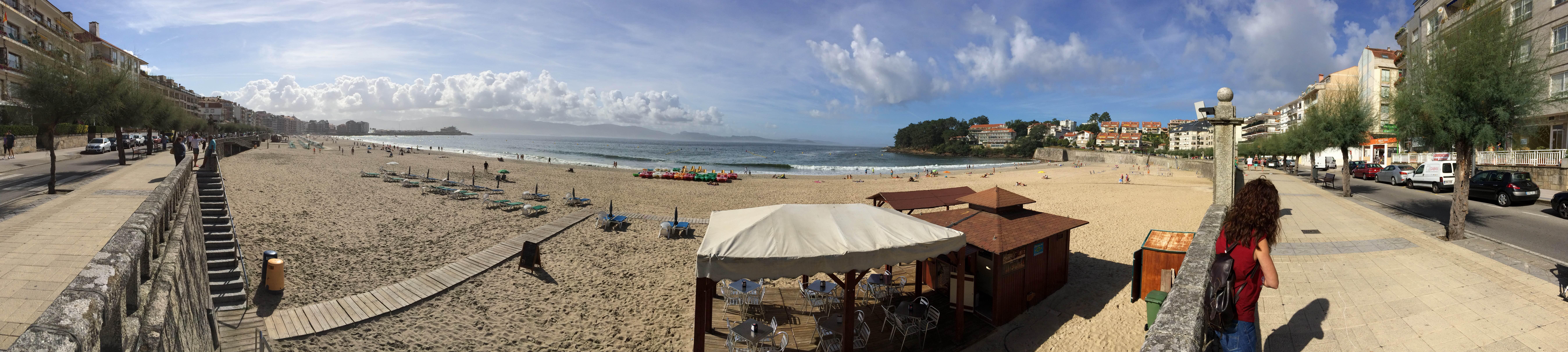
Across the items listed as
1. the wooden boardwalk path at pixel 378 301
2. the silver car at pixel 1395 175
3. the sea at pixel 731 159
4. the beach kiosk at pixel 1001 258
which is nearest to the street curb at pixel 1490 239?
the beach kiosk at pixel 1001 258

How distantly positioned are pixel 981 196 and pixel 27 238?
1477 cm

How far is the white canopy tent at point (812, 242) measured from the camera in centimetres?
555

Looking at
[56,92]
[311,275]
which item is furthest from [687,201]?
[56,92]

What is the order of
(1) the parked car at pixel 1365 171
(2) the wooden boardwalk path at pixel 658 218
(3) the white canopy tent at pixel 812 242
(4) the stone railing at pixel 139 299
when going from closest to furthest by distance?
(4) the stone railing at pixel 139 299 → (3) the white canopy tent at pixel 812 242 → (2) the wooden boardwalk path at pixel 658 218 → (1) the parked car at pixel 1365 171

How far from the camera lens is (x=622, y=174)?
125 feet

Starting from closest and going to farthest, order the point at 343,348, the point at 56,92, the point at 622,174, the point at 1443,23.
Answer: the point at 343,348, the point at 1443,23, the point at 56,92, the point at 622,174

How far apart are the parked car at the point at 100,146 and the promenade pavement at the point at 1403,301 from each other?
43.3 metres

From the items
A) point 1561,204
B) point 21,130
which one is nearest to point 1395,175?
point 1561,204

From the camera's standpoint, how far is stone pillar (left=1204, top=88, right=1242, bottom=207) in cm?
705

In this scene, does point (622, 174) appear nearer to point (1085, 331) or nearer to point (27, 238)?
point (27, 238)

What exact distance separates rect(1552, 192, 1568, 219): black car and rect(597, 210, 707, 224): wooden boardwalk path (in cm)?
2135

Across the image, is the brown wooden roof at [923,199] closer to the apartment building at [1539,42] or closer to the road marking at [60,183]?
the apartment building at [1539,42]

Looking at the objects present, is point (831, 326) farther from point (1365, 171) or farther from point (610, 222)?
point (1365, 171)

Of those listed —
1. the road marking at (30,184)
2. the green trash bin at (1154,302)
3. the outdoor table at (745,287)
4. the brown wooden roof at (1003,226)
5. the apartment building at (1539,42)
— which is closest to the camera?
the green trash bin at (1154,302)
